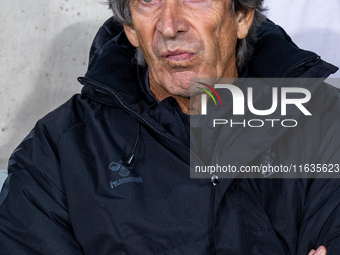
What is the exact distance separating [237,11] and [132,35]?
35cm

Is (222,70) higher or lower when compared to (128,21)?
lower

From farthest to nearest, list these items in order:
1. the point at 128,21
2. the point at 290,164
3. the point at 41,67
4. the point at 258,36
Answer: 1. the point at 41,67
2. the point at 258,36
3. the point at 128,21
4. the point at 290,164

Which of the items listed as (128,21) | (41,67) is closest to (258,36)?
(128,21)

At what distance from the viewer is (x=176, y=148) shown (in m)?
1.30

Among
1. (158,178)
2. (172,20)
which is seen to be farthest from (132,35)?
(158,178)

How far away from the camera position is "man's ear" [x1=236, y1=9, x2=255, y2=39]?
1.44 meters

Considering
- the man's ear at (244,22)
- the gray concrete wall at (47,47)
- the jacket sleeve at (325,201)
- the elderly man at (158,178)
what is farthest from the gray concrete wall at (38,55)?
the jacket sleeve at (325,201)

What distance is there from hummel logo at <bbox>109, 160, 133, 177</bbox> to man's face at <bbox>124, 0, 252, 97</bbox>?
26 centimetres

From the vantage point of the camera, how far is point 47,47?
6.77 feet

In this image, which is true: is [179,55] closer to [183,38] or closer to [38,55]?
[183,38]

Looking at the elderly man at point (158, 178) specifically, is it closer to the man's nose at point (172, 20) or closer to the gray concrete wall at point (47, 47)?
the man's nose at point (172, 20)

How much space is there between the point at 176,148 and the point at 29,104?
104 centimetres

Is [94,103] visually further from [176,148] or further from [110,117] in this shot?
[176,148]

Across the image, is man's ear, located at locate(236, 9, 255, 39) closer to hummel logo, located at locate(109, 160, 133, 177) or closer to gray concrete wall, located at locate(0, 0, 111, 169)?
hummel logo, located at locate(109, 160, 133, 177)
